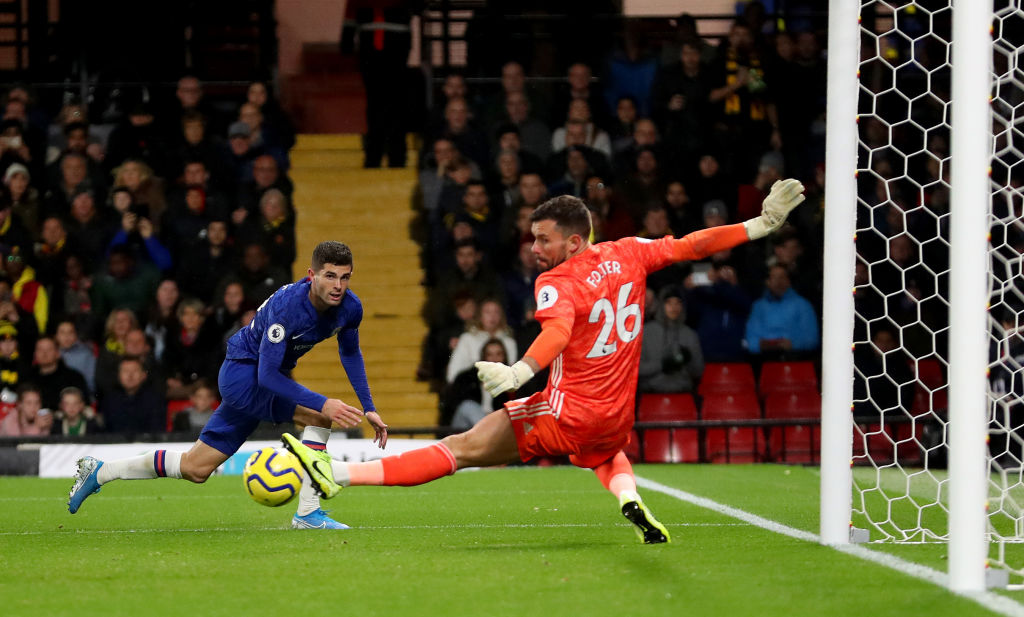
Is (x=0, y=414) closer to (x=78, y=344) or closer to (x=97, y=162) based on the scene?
(x=78, y=344)

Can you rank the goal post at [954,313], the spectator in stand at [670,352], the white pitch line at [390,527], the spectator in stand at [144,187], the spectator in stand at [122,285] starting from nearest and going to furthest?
the goal post at [954,313], the white pitch line at [390,527], the spectator in stand at [670,352], the spectator in stand at [122,285], the spectator in stand at [144,187]

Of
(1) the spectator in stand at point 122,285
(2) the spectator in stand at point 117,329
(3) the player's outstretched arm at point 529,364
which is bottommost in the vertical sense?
(2) the spectator in stand at point 117,329

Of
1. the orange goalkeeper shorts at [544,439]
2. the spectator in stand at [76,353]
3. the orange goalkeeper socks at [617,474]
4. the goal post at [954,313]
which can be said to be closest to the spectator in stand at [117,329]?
the spectator in stand at [76,353]

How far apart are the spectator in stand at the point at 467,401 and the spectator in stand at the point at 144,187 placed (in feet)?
12.9

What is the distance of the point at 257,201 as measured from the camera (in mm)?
14406

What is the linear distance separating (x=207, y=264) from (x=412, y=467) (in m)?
8.18

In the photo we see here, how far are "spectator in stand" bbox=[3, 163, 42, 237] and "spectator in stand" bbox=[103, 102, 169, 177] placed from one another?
89 cm

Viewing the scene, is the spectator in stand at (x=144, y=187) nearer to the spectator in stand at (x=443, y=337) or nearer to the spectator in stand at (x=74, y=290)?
the spectator in stand at (x=74, y=290)

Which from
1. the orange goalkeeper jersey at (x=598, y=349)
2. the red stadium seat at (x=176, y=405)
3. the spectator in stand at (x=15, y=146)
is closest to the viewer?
the orange goalkeeper jersey at (x=598, y=349)

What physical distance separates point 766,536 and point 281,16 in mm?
13728

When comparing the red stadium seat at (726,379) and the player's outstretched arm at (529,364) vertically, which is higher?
the player's outstretched arm at (529,364)

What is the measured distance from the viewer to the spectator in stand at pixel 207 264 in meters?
13.9

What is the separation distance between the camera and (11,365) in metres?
13.2

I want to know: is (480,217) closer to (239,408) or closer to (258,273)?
(258,273)
